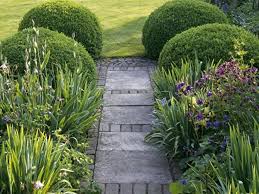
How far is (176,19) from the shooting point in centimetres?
755

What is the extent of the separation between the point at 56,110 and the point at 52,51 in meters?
1.35

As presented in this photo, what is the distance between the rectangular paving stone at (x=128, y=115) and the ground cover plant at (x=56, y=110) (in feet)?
1.29

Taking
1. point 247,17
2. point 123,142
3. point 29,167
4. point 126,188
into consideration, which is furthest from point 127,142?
point 247,17

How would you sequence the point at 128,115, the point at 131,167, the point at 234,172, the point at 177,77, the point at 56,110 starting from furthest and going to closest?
the point at 128,115
the point at 177,77
the point at 56,110
the point at 131,167
the point at 234,172

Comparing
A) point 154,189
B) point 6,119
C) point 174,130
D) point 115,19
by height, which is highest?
point 6,119

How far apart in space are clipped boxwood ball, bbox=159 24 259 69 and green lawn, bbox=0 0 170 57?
2.34 m

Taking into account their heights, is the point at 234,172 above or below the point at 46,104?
below

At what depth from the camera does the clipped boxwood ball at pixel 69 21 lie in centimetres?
752

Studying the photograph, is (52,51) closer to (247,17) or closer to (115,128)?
(115,128)

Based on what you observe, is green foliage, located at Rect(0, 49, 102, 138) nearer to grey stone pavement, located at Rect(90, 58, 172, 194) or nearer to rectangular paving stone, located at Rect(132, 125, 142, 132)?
grey stone pavement, located at Rect(90, 58, 172, 194)

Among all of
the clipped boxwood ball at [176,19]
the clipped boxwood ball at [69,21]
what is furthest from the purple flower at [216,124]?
the clipped boxwood ball at [69,21]

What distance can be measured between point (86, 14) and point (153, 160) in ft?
12.9

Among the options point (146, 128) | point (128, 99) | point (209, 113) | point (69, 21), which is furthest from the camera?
point (69, 21)

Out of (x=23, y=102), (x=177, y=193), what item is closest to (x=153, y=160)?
(x=177, y=193)
